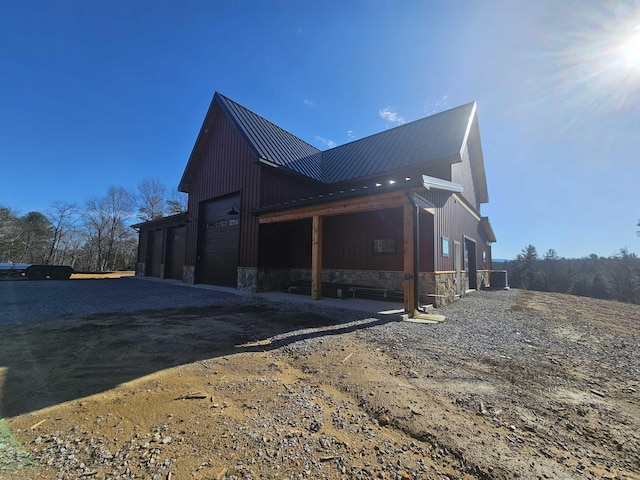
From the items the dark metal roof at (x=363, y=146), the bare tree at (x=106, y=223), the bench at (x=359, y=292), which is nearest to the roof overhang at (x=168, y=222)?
the dark metal roof at (x=363, y=146)

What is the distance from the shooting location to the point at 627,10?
545 centimetres

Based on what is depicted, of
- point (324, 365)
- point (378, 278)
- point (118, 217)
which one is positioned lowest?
point (324, 365)

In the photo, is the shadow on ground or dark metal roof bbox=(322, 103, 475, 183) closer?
the shadow on ground

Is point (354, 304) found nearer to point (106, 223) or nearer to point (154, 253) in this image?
point (154, 253)

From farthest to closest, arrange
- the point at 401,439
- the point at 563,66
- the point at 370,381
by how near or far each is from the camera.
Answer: the point at 563,66 → the point at 370,381 → the point at 401,439

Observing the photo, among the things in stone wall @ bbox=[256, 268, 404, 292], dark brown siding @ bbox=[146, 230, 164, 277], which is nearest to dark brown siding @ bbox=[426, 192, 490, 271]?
stone wall @ bbox=[256, 268, 404, 292]

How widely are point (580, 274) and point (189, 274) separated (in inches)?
1411

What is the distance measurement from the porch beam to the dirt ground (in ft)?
10.5

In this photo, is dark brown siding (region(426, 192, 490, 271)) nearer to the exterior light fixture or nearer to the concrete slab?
the concrete slab

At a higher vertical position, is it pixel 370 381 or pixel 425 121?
pixel 425 121

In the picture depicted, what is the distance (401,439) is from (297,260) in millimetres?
8624

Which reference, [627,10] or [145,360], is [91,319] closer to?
[145,360]

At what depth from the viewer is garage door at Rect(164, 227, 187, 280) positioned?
539 inches

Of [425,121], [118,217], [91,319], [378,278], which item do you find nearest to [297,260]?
[378,278]
